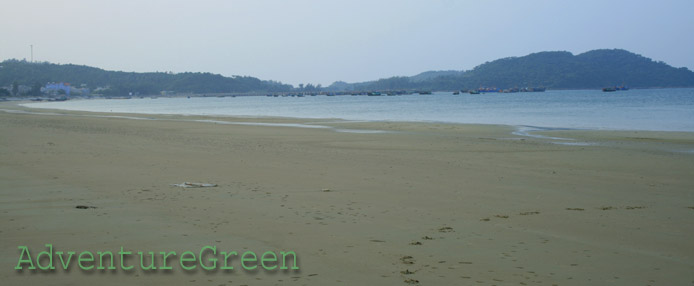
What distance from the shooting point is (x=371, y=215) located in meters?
7.61

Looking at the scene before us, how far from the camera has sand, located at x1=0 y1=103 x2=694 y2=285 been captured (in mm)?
5148

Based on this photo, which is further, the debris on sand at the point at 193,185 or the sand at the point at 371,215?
the debris on sand at the point at 193,185

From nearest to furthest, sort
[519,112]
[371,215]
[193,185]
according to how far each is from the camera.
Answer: [371,215]
[193,185]
[519,112]

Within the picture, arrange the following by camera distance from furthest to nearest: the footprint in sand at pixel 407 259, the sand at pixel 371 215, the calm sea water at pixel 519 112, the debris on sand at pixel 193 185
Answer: the calm sea water at pixel 519 112, the debris on sand at pixel 193 185, the footprint in sand at pixel 407 259, the sand at pixel 371 215

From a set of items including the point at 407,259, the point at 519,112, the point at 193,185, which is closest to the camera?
the point at 407,259

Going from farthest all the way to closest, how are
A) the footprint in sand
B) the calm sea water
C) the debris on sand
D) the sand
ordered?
the calm sea water → the debris on sand → the footprint in sand → the sand

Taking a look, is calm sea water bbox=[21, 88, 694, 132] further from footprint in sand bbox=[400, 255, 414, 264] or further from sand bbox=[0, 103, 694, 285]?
footprint in sand bbox=[400, 255, 414, 264]

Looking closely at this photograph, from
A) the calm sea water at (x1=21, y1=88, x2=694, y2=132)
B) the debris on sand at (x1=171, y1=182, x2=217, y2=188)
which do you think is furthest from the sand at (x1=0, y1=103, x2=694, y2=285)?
the calm sea water at (x1=21, y1=88, x2=694, y2=132)

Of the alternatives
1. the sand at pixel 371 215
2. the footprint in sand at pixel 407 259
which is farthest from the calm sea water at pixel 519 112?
the footprint in sand at pixel 407 259

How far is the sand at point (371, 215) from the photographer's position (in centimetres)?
515

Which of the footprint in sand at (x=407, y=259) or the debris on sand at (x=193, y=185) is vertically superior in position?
the footprint in sand at (x=407, y=259)

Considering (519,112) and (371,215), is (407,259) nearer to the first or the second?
(371,215)

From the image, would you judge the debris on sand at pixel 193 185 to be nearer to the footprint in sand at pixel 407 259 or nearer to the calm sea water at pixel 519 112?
the footprint in sand at pixel 407 259

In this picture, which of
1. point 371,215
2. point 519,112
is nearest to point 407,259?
point 371,215
